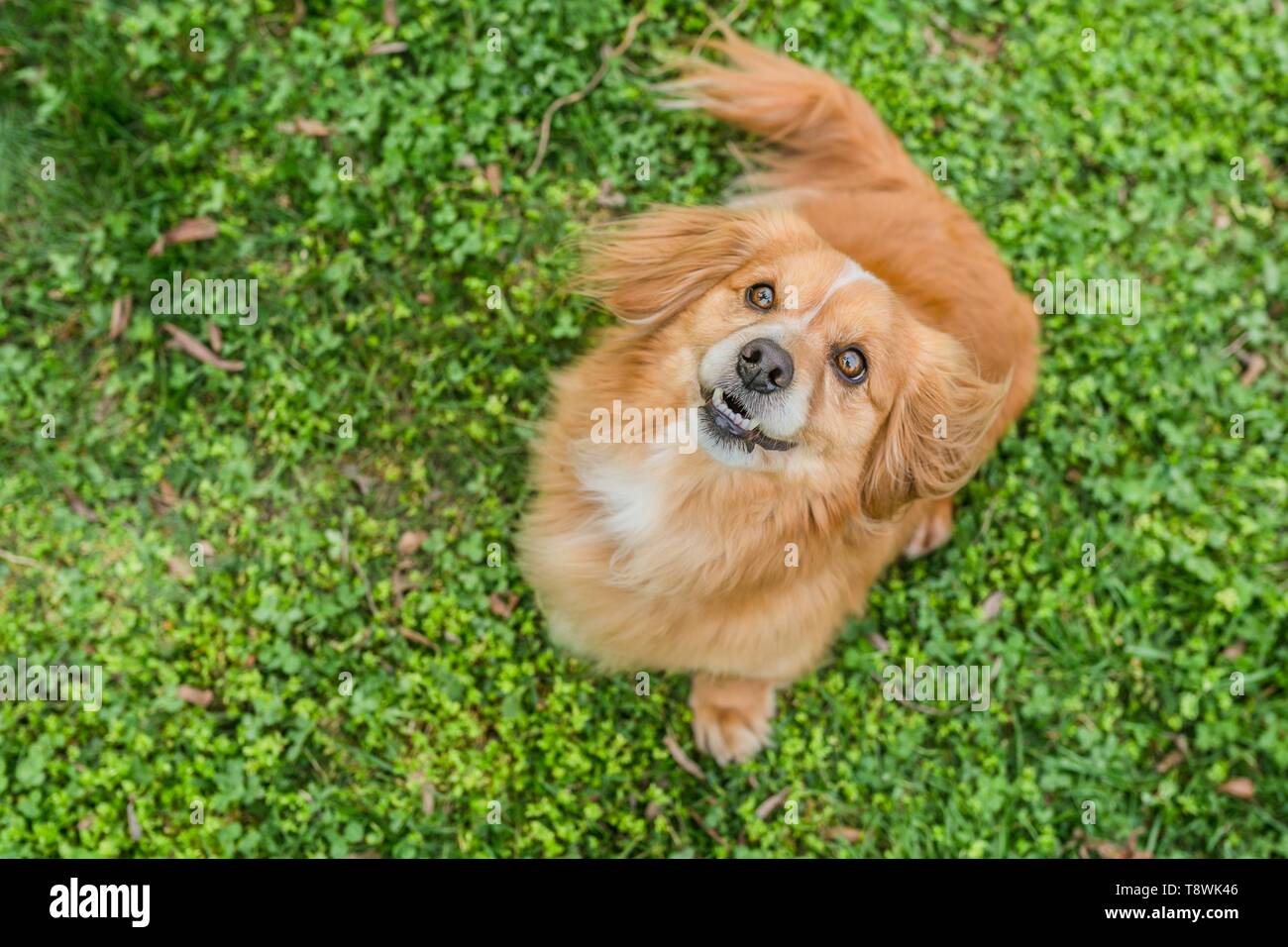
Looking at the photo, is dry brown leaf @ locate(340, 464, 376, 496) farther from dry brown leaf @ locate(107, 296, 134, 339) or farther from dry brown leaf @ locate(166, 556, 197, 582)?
dry brown leaf @ locate(107, 296, 134, 339)

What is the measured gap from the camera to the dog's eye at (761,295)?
123 inches

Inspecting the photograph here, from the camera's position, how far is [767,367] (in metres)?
2.86

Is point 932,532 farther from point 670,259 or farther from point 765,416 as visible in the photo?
point 670,259

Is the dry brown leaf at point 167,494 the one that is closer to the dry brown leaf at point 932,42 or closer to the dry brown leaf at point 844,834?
the dry brown leaf at point 844,834

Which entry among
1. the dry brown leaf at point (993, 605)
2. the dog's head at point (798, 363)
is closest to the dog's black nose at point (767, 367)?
the dog's head at point (798, 363)

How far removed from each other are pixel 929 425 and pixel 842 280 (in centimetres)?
57

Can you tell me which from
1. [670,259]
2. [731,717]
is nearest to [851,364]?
[670,259]

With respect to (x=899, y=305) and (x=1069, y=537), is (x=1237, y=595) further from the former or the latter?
(x=899, y=305)

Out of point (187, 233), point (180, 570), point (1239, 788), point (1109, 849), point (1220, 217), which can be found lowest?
point (1109, 849)

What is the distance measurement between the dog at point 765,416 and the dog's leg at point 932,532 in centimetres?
43

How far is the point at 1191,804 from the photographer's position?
4297 mm

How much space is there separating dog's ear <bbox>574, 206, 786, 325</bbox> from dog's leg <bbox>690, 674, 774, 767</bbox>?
1668 millimetres

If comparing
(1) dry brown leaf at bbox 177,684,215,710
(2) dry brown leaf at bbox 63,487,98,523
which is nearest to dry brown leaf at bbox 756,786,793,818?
(1) dry brown leaf at bbox 177,684,215,710
